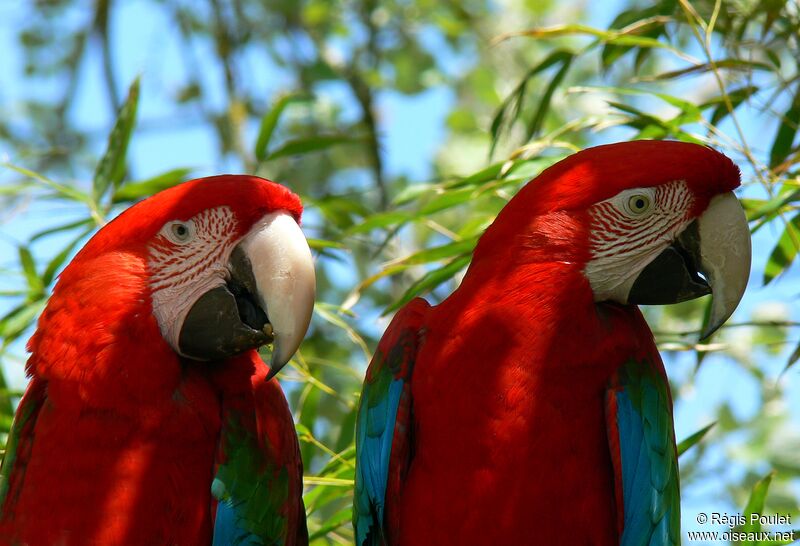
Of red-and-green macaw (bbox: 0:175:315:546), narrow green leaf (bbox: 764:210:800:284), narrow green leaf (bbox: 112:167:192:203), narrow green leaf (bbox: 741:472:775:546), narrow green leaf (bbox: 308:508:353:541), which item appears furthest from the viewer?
narrow green leaf (bbox: 112:167:192:203)

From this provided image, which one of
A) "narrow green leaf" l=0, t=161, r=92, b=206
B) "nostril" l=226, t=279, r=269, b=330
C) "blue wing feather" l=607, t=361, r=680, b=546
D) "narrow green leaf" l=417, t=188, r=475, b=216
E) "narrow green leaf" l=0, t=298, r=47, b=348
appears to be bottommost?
"blue wing feather" l=607, t=361, r=680, b=546

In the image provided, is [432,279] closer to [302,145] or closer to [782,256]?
[302,145]

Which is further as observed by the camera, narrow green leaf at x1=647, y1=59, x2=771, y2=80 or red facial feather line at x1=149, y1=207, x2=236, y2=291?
narrow green leaf at x1=647, y1=59, x2=771, y2=80

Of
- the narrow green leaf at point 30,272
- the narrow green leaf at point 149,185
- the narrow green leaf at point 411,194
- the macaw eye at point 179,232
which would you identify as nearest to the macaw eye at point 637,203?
the narrow green leaf at point 411,194

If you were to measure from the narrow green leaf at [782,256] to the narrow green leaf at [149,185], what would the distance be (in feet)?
5.78

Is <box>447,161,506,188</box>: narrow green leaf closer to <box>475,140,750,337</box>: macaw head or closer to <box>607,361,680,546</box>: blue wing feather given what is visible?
<box>475,140,750,337</box>: macaw head

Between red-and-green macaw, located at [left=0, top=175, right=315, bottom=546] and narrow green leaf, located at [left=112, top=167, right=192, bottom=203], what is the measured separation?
75cm

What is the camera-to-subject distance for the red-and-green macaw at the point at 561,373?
2207mm

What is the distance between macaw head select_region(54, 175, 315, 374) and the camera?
7.43 ft

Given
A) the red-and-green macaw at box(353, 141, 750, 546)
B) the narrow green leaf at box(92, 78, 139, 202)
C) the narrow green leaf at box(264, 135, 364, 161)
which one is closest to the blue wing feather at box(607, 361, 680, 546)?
the red-and-green macaw at box(353, 141, 750, 546)

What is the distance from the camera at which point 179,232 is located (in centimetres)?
237

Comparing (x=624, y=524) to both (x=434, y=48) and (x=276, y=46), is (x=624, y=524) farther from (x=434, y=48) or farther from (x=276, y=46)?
(x=276, y=46)

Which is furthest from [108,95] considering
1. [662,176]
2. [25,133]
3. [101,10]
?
[662,176]

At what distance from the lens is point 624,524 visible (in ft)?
7.38
